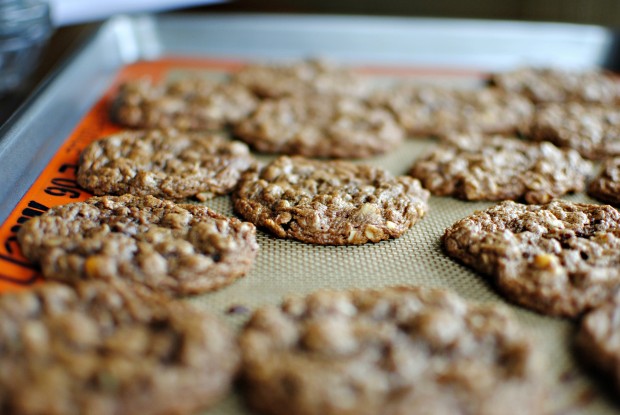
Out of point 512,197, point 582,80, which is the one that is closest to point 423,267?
point 512,197

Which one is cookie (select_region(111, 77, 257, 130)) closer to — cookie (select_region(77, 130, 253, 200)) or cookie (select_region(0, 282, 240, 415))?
cookie (select_region(77, 130, 253, 200))

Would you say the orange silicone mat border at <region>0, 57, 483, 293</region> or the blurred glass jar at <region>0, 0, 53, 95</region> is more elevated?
the blurred glass jar at <region>0, 0, 53, 95</region>

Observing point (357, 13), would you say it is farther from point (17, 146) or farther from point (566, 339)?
point (566, 339)

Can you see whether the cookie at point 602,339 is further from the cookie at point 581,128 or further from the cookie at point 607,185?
the cookie at point 581,128

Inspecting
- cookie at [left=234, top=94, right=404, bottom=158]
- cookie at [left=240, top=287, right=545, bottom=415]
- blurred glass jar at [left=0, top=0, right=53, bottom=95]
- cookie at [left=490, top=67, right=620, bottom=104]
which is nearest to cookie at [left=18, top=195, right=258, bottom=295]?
cookie at [left=240, top=287, right=545, bottom=415]

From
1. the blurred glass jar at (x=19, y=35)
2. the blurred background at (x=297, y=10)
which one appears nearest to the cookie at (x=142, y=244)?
the blurred background at (x=297, y=10)

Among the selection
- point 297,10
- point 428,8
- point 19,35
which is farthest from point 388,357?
point 428,8
